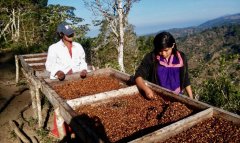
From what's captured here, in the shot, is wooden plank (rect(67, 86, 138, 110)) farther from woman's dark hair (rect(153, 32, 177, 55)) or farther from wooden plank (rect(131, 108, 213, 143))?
wooden plank (rect(131, 108, 213, 143))

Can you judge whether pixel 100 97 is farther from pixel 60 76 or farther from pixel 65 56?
pixel 65 56

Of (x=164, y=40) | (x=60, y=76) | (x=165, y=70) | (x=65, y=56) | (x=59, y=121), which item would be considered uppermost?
(x=164, y=40)

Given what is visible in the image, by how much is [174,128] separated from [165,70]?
4.47 ft

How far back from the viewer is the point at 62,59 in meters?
5.16

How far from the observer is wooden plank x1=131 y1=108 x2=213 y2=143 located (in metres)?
2.39

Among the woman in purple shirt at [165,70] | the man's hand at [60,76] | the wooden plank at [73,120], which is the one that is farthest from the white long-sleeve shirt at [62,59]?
the woman in purple shirt at [165,70]

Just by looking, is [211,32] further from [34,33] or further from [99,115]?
[99,115]

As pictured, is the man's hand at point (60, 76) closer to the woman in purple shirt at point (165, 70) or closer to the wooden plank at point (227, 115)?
the woman in purple shirt at point (165, 70)

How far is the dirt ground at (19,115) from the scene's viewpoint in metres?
6.20

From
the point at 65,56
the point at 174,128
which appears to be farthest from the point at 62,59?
the point at 174,128

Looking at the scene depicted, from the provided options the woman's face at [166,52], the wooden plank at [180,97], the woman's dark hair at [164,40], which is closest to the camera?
the wooden plank at [180,97]

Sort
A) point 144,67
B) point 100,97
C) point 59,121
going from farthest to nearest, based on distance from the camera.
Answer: point 144,67, point 100,97, point 59,121

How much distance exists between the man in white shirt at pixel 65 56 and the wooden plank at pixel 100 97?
1.25 m

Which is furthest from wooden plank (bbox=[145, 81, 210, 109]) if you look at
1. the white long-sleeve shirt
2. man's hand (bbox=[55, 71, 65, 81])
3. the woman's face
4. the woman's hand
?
the white long-sleeve shirt
